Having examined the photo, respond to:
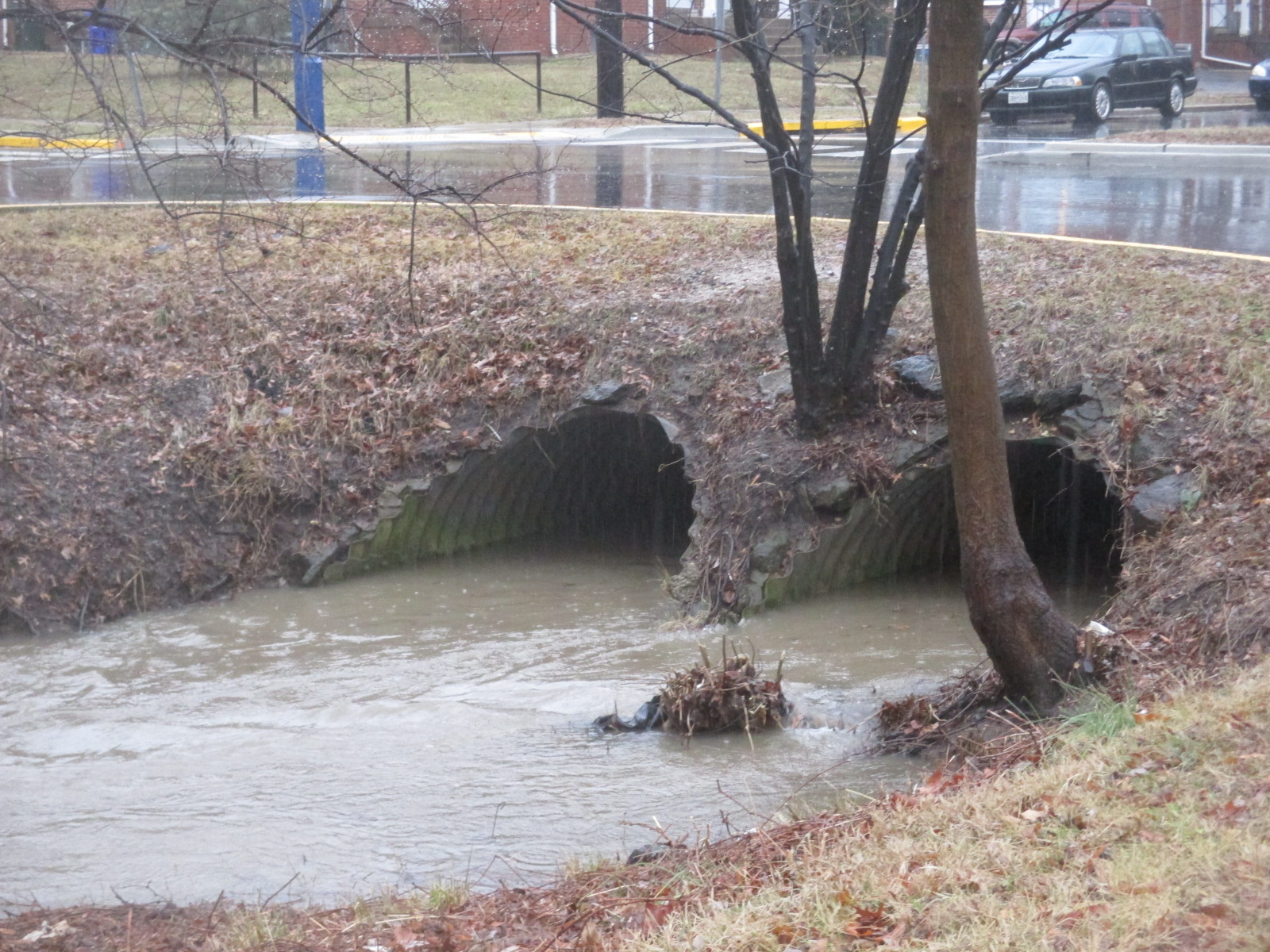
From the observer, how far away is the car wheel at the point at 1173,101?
87.2 ft

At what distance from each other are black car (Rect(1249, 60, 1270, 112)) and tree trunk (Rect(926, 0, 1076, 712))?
2481 cm

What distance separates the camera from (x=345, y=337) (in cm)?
1065

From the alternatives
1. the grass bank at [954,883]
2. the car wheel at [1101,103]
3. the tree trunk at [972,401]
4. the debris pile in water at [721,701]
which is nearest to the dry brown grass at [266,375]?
the debris pile in water at [721,701]

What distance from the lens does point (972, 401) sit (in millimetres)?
5594

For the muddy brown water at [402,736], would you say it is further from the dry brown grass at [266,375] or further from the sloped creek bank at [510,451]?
the dry brown grass at [266,375]

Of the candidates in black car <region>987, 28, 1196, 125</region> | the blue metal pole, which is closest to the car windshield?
black car <region>987, 28, 1196, 125</region>

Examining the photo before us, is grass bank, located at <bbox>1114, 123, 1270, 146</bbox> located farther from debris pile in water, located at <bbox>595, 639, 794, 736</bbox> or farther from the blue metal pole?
debris pile in water, located at <bbox>595, 639, 794, 736</bbox>

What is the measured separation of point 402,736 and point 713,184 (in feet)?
37.7

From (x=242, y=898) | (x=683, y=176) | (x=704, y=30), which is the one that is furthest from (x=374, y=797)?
(x=683, y=176)

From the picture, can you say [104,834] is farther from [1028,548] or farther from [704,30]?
[1028,548]

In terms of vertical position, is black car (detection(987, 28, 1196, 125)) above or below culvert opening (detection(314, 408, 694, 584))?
above

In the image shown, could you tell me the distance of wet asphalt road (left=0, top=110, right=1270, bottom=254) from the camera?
40.0 feet

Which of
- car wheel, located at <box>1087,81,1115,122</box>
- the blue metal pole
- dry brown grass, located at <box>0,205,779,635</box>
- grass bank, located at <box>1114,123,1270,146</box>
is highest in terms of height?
car wheel, located at <box>1087,81,1115,122</box>

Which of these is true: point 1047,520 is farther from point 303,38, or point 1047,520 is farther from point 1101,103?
point 1101,103
